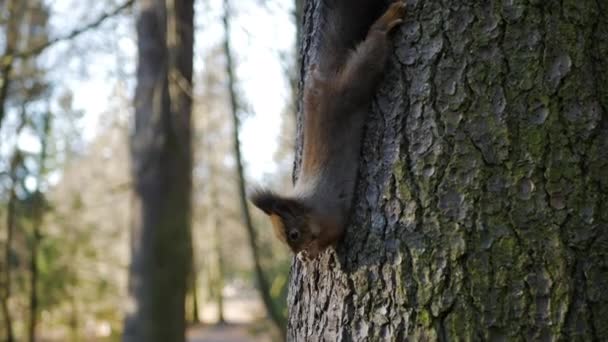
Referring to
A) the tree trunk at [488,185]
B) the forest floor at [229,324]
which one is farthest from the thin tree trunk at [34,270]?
the tree trunk at [488,185]

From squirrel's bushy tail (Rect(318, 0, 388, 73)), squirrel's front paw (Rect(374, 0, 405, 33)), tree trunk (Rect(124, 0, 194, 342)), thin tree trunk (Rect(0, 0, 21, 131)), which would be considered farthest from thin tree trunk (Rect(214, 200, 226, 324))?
squirrel's front paw (Rect(374, 0, 405, 33))

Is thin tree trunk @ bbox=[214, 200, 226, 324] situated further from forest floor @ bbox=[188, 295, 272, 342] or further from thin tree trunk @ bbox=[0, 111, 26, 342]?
thin tree trunk @ bbox=[0, 111, 26, 342]

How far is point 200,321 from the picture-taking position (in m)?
25.5

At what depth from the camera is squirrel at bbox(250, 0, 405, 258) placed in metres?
1.84

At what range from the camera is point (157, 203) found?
6.88 meters

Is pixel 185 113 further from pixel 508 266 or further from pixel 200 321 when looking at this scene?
pixel 200 321

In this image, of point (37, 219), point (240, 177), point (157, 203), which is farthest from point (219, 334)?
point (240, 177)

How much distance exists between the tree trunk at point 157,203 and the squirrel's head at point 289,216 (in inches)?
190

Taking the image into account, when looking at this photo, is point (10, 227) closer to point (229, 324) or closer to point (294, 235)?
point (294, 235)

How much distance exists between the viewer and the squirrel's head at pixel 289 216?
1860mm

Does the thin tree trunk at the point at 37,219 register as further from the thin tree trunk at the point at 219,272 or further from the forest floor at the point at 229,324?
the thin tree trunk at the point at 219,272

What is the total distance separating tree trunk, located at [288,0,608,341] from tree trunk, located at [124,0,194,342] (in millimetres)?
4996

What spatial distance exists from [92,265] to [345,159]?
12.2 meters

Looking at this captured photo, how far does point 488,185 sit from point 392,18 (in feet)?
1.67
